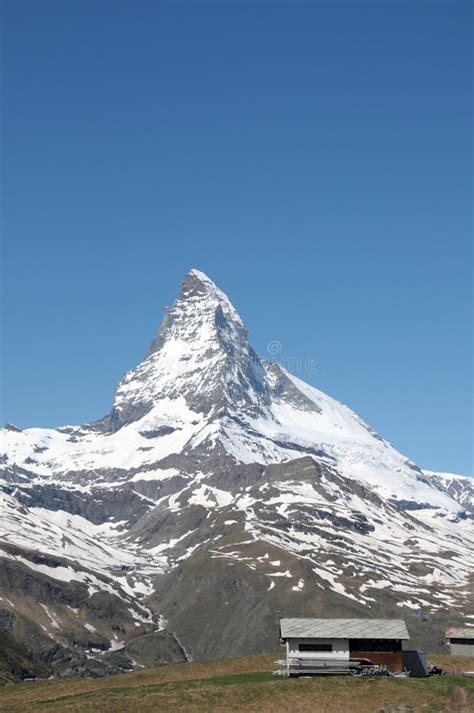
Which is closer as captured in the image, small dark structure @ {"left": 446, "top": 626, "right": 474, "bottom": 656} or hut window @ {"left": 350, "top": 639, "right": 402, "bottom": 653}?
hut window @ {"left": 350, "top": 639, "right": 402, "bottom": 653}

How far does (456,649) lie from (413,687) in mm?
36210

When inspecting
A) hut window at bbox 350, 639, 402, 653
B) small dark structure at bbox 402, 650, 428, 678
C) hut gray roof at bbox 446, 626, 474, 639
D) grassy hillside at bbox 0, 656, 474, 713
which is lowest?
grassy hillside at bbox 0, 656, 474, 713

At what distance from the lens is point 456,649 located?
11931 cm

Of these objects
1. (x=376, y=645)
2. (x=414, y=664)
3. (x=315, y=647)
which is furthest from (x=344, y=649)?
(x=414, y=664)

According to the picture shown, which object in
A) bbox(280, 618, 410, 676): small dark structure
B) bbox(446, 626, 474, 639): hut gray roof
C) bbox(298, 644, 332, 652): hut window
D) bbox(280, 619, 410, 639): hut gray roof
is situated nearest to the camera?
bbox(280, 618, 410, 676): small dark structure

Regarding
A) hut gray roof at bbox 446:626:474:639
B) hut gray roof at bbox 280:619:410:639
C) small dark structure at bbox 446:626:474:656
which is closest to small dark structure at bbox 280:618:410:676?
hut gray roof at bbox 280:619:410:639

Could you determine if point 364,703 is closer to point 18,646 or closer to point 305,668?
point 305,668

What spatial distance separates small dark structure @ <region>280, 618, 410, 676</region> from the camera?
92.9 metres

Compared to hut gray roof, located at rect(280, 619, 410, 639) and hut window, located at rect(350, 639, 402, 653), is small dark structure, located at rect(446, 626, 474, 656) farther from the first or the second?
hut window, located at rect(350, 639, 402, 653)

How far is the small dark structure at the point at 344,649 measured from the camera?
305 ft

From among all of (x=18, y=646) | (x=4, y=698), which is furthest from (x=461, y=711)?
(x=18, y=646)

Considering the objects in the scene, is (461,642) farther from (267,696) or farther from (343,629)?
(267,696)

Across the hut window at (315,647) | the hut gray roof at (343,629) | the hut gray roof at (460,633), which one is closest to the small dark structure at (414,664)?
the hut gray roof at (343,629)

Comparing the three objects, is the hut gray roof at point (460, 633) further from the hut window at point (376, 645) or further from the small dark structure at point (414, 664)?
the hut window at point (376, 645)
